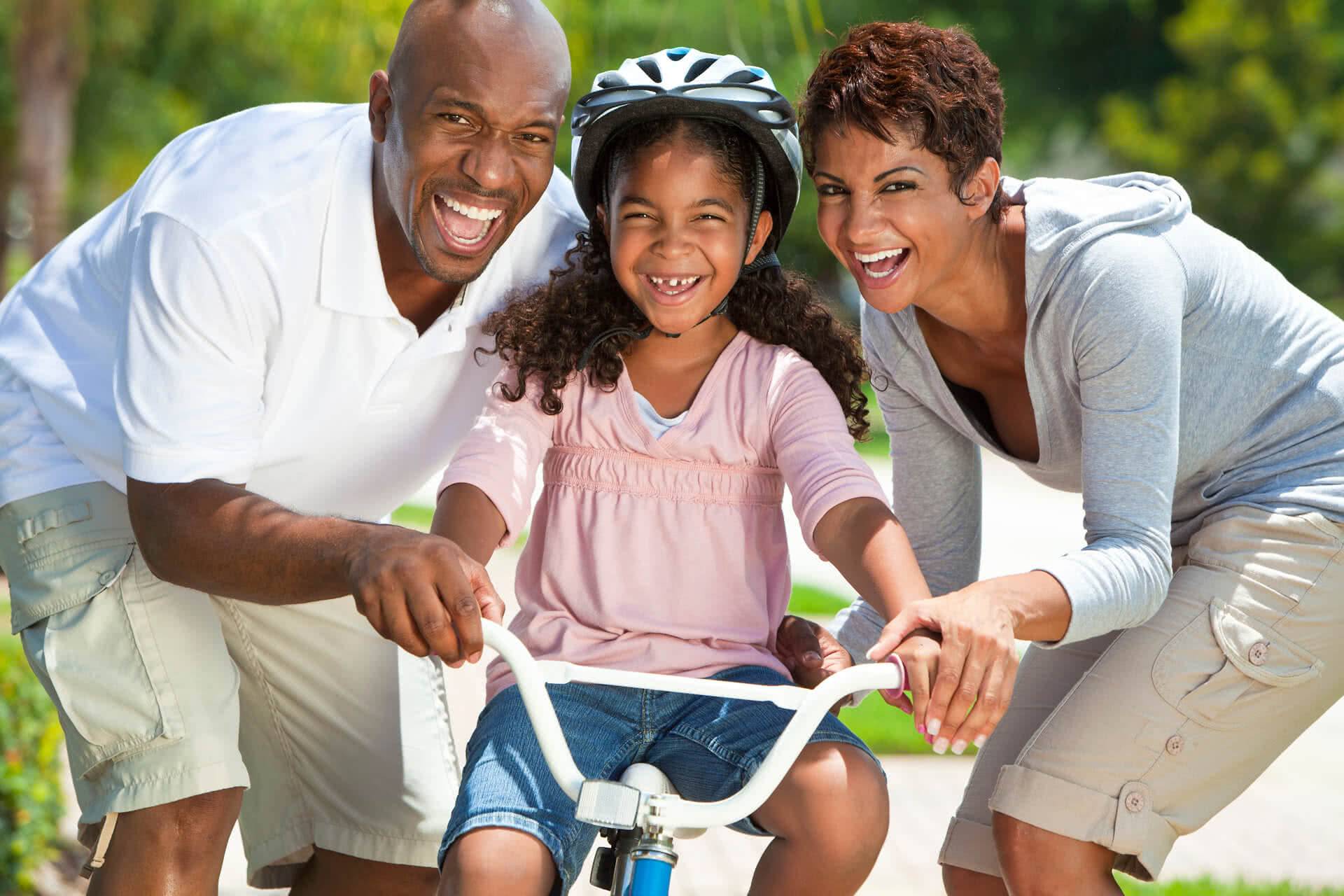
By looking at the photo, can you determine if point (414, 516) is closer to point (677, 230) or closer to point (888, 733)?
point (888, 733)

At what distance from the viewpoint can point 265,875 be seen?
3.71m

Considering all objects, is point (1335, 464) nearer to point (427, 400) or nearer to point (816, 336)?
point (816, 336)

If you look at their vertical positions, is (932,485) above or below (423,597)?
above

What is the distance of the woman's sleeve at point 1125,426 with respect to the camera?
267 cm

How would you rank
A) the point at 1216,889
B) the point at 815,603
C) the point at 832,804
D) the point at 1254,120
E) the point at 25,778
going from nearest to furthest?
the point at 832,804, the point at 25,778, the point at 1216,889, the point at 815,603, the point at 1254,120

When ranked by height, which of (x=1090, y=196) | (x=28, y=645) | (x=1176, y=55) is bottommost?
(x=28, y=645)

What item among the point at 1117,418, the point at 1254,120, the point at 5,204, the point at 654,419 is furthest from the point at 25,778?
the point at 1254,120

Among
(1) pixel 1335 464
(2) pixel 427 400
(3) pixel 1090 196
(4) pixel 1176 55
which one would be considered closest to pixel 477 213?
(2) pixel 427 400

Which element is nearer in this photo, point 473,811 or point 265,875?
point 473,811

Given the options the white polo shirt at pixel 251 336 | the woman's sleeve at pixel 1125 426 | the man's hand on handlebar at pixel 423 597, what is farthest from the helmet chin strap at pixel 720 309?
the man's hand on handlebar at pixel 423 597

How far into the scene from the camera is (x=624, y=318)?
3.15 metres

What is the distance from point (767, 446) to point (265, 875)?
1.65m

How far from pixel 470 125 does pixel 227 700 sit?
1.23 metres

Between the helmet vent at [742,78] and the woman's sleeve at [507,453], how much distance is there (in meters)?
0.68
